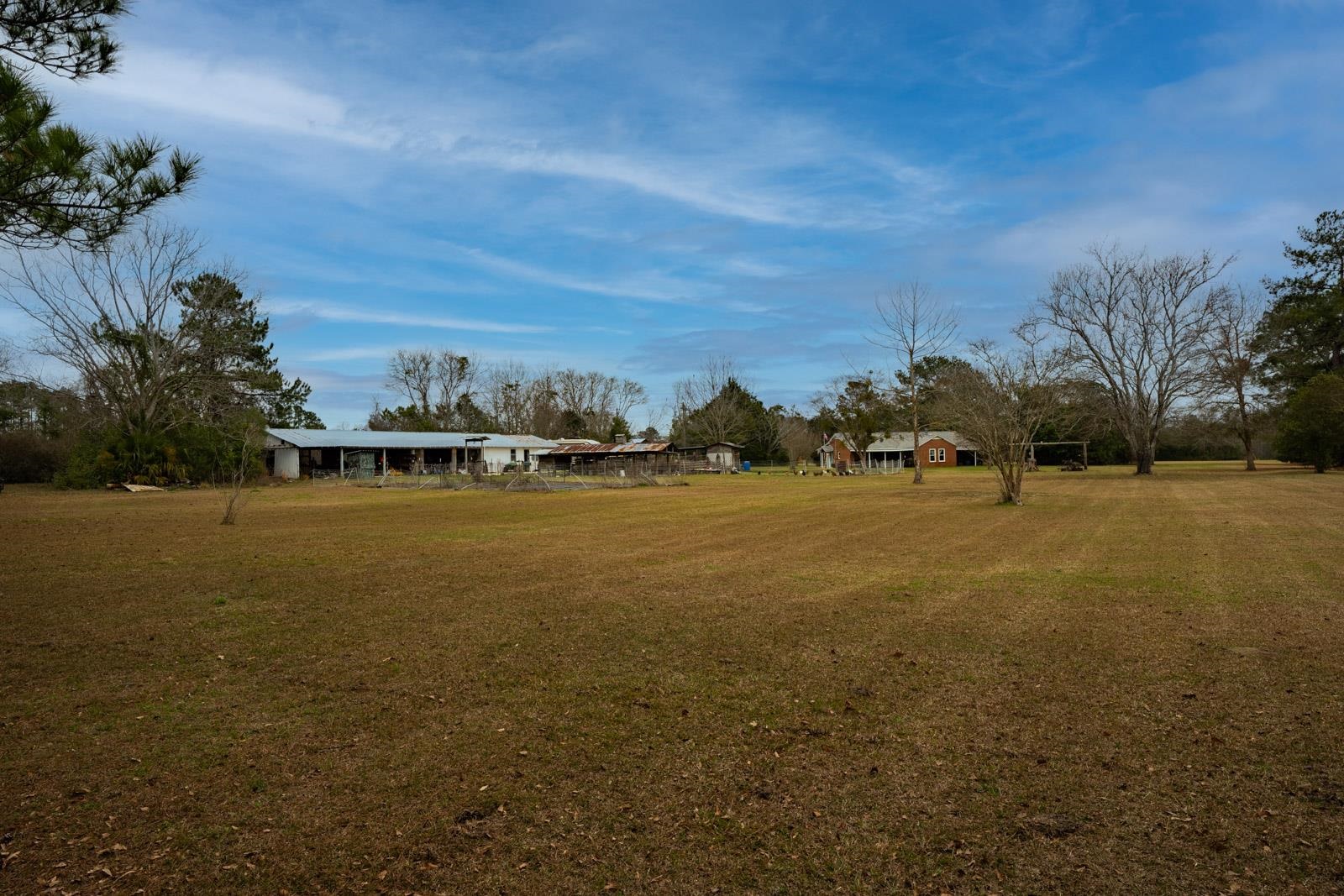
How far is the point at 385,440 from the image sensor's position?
53781 millimetres

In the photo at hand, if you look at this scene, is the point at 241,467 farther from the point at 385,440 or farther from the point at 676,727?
the point at 676,727

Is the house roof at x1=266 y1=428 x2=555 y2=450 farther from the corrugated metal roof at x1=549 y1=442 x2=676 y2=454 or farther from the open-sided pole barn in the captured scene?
the corrugated metal roof at x1=549 y1=442 x2=676 y2=454

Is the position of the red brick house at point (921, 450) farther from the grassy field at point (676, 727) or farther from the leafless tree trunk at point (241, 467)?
the grassy field at point (676, 727)

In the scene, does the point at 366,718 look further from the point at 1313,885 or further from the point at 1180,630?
the point at 1180,630

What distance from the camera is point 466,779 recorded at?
13.1 ft

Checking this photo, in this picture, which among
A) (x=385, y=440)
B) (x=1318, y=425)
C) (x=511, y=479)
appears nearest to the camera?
(x=511, y=479)

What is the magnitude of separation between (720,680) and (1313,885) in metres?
3.42

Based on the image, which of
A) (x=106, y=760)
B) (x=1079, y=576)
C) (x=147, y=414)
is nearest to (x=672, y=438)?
(x=147, y=414)

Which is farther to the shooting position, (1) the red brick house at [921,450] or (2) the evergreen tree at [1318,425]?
(1) the red brick house at [921,450]

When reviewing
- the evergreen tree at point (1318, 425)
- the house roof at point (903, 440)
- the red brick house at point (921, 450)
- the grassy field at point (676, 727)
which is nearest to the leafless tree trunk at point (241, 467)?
the grassy field at point (676, 727)

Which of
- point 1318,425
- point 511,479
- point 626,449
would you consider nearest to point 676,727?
point 511,479

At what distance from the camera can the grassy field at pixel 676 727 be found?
3.22m

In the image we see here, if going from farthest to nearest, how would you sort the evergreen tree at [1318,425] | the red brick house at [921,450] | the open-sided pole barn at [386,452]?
the red brick house at [921,450] < the open-sided pole barn at [386,452] < the evergreen tree at [1318,425]

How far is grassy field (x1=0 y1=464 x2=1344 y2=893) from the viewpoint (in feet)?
10.6
